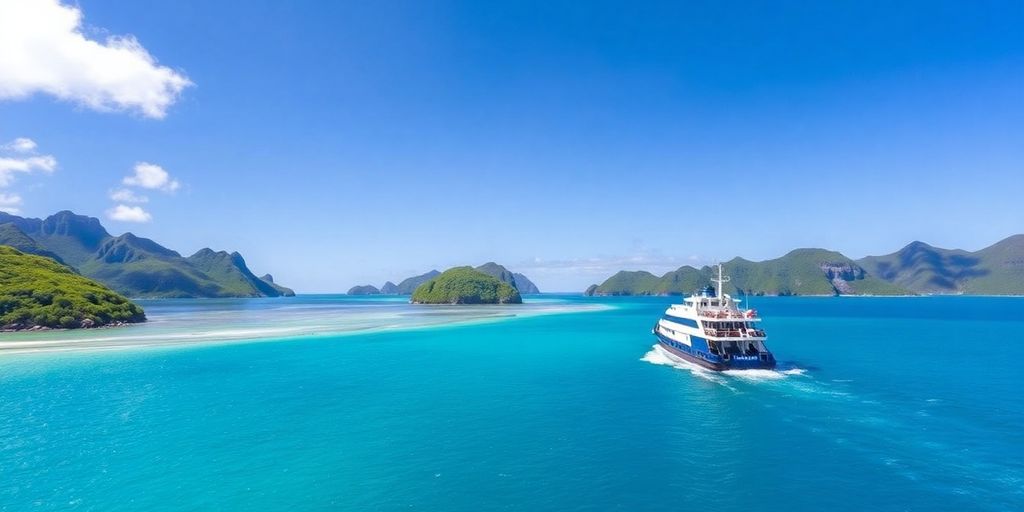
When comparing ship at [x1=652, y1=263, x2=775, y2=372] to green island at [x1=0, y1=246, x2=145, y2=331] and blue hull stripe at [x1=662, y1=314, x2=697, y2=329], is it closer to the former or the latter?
blue hull stripe at [x1=662, y1=314, x2=697, y2=329]

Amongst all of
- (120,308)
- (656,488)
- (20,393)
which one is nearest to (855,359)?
(656,488)

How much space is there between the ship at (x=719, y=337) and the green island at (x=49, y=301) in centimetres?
14348

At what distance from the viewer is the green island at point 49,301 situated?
105375 millimetres

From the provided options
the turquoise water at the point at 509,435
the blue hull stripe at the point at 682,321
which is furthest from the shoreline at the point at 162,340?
the blue hull stripe at the point at 682,321

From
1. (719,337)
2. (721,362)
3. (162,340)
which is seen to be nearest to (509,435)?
(721,362)

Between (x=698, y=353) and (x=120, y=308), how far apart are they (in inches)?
6151

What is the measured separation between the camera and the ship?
53188 millimetres

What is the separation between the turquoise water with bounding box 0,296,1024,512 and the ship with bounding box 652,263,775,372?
2480 millimetres

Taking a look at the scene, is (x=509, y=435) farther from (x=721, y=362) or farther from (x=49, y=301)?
(x=49, y=301)

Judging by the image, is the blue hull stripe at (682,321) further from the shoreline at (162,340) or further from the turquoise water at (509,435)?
the shoreline at (162,340)

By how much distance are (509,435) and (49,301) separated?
14344 cm

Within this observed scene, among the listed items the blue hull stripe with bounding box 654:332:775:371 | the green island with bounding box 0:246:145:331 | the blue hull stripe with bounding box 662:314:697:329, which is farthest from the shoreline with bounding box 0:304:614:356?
the blue hull stripe with bounding box 654:332:775:371

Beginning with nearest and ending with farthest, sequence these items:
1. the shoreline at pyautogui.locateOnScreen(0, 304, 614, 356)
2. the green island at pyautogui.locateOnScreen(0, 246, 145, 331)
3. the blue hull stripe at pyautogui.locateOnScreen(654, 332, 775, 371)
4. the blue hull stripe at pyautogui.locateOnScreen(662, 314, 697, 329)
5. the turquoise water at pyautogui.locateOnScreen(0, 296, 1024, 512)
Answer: the turquoise water at pyautogui.locateOnScreen(0, 296, 1024, 512) < the blue hull stripe at pyautogui.locateOnScreen(654, 332, 775, 371) < the blue hull stripe at pyautogui.locateOnScreen(662, 314, 697, 329) < the shoreline at pyautogui.locateOnScreen(0, 304, 614, 356) < the green island at pyautogui.locateOnScreen(0, 246, 145, 331)

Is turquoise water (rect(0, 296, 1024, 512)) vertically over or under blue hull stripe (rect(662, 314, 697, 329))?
under
